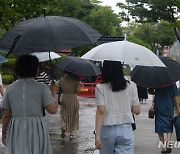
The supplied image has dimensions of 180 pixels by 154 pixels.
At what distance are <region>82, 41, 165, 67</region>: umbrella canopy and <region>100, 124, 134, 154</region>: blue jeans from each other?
766 mm

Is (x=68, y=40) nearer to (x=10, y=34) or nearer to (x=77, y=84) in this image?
(x=10, y=34)

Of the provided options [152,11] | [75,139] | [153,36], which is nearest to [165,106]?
[75,139]

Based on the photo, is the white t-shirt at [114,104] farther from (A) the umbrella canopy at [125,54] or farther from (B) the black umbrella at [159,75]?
(B) the black umbrella at [159,75]

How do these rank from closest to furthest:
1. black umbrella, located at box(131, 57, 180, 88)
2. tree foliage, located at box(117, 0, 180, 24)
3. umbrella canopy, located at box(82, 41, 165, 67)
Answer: umbrella canopy, located at box(82, 41, 165, 67)
black umbrella, located at box(131, 57, 180, 88)
tree foliage, located at box(117, 0, 180, 24)

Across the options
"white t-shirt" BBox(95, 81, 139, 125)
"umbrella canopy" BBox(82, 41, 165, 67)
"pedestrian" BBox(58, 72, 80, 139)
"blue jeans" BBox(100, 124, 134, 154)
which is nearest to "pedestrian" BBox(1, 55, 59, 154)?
"white t-shirt" BBox(95, 81, 139, 125)

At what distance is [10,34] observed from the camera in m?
5.13

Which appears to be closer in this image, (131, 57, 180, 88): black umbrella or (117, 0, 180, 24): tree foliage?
(131, 57, 180, 88): black umbrella

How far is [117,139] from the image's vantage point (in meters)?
4.89

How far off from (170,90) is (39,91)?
358 cm

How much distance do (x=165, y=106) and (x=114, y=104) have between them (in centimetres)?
305

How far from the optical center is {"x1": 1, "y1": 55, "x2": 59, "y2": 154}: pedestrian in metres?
4.70

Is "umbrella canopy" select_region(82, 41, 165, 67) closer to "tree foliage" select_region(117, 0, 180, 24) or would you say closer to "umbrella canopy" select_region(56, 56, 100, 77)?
"umbrella canopy" select_region(56, 56, 100, 77)

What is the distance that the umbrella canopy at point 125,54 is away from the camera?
515 centimetres

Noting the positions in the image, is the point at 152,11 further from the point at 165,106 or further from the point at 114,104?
the point at 114,104
